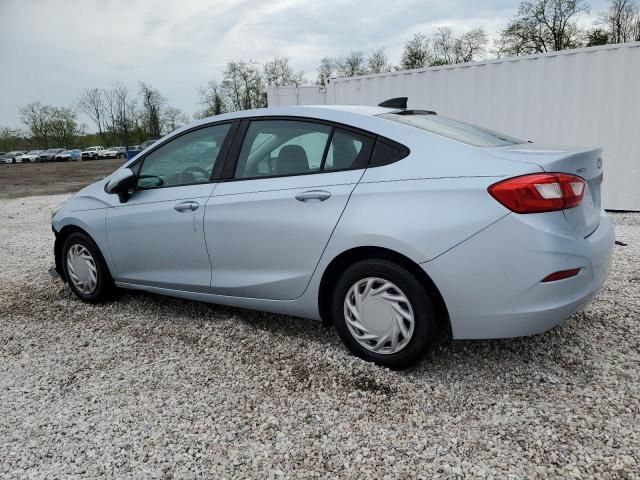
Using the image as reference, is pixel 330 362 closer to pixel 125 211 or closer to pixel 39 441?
pixel 39 441

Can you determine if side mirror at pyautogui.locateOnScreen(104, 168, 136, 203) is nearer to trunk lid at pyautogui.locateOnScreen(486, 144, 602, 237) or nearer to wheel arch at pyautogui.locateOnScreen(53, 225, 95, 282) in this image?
wheel arch at pyautogui.locateOnScreen(53, 225, 95, 282)

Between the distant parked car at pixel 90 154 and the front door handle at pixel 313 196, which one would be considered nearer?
the front door handle at pixel 313 196

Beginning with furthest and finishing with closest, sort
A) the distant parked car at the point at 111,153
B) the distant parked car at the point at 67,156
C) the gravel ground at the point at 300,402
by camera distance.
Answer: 1. the distant parked car at the point at 111,153
2. the distant parked car at the point at 67,156
3. the gravel ground at the point at 300,402

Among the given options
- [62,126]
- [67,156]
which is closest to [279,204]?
[67,156]

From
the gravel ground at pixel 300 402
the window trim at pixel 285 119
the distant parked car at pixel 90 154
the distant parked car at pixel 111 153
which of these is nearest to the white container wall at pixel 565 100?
the gravel ground at pixel 300 402

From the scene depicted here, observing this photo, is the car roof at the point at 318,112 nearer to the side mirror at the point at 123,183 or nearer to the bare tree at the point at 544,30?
the side mirror at the point at 123,183

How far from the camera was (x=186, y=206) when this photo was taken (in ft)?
11.1

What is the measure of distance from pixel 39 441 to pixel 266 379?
3.80 ft

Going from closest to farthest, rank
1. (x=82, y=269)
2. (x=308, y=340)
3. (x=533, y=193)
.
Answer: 1. (x=533, y=193)
2. (x=308, y=340)
3. (x=82, y=269)

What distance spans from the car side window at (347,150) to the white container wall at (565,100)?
6.35 m

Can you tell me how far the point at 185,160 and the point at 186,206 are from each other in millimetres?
428

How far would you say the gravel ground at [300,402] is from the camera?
2.12m

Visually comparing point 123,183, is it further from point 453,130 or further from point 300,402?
point 453,130

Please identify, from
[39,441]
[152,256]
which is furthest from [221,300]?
[39,441]
